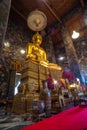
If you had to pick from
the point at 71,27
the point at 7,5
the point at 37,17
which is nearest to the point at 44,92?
the point at 7,5

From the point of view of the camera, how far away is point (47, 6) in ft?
20.0

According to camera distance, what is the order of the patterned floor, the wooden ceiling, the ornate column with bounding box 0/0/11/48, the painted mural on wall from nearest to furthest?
the patterned floor → the ornate column with bounding box 0/0/11/48 → the painted mural on wall → the wooden ceiling

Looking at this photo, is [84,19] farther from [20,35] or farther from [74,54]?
[20,35]

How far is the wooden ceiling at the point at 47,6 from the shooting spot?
20.0ft

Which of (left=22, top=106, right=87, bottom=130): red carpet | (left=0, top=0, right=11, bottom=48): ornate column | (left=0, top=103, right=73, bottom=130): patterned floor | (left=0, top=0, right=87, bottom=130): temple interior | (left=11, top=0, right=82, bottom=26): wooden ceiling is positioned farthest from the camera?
(left=11, top=0, right=82, bottom=26): wooden ceiling

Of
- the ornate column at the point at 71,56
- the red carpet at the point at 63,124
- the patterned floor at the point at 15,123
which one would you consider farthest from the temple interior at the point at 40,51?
the red carpet at the point at 63,124

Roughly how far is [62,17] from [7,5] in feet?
16.7

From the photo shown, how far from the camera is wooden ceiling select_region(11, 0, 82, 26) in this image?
609 cm

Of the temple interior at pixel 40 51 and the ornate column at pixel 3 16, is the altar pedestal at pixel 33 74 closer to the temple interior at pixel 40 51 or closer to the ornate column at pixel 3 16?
the temple interior at pixel 40 51

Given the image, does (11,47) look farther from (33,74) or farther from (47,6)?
(47,6)

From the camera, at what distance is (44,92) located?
75.4 inches

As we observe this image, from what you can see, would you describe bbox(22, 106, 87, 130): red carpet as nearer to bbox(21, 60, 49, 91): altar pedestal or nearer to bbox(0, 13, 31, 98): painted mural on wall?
bbox(21, 60, 49, 91): altar pedestal

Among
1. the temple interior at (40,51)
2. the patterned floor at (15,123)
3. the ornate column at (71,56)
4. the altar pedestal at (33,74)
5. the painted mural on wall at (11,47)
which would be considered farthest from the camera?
the ornate column at (71,56)

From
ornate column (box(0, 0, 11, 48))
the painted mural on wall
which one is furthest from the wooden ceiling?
ornate column (box(0, 0, 11, 48))
